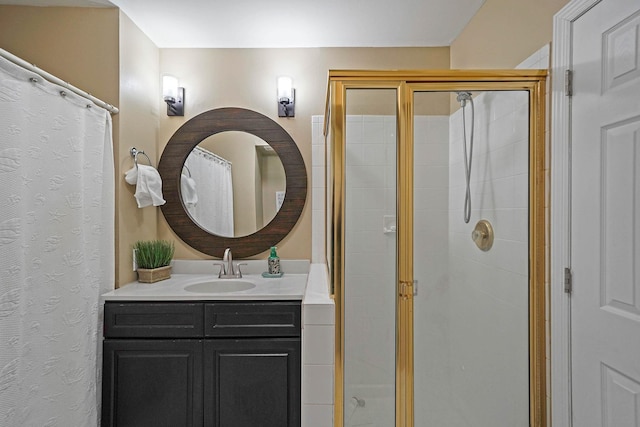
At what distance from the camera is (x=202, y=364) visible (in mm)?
1939

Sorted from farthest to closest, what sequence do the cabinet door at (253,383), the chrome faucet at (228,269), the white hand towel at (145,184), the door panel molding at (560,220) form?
the chrome faucet at (228,269)
the white hand towel at (145,184)
the cabinet door at (253,383)
the door panel molding at (560,220)

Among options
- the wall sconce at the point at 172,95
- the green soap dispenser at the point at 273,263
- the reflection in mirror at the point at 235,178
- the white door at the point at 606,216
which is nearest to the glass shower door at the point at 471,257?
the white door at the point at 606,216

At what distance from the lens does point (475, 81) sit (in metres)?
1.67

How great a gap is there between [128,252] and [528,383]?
2232 millimetres

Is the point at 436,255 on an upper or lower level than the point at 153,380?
upper

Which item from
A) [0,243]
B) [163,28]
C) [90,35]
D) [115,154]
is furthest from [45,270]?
[163,28]

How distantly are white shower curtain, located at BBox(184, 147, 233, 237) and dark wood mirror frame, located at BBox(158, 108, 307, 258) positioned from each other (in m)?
0.05

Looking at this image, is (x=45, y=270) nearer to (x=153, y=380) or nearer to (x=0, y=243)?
(x=0, y=243)

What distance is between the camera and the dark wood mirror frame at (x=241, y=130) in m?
2.62

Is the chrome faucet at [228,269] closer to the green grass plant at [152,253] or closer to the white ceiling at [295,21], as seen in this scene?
the green grass plant at [152,253]

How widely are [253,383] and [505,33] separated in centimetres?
221

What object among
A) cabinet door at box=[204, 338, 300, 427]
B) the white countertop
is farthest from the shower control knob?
cabinet door at box=[204, 338, 300, 427]

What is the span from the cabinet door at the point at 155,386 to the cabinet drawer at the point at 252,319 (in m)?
0.14

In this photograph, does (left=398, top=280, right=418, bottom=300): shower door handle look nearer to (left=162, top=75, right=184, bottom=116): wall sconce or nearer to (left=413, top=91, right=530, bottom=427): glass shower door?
(left=413, top=91, right=530, bottom=427): glass shower door
